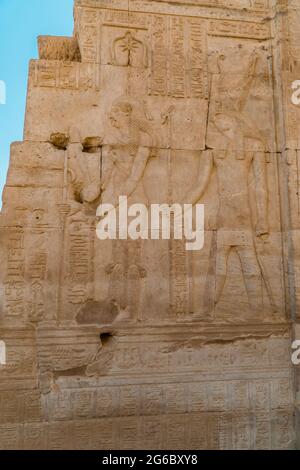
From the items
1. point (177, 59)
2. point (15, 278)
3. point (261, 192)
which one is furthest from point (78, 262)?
point (177, 59)

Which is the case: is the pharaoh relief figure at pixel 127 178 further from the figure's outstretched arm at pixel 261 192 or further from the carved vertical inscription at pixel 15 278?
the figure's outstretched arm at pixel 261 192

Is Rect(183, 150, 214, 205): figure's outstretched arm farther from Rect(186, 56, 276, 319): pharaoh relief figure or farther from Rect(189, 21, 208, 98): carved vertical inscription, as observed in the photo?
Rect(189, 21, 208, 98): carved vertical inscription

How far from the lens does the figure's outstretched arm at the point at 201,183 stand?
178 inches

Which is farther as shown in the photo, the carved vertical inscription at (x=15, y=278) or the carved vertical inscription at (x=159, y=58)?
the carved vertical inscription at (x=159, y=58)

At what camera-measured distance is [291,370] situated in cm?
439

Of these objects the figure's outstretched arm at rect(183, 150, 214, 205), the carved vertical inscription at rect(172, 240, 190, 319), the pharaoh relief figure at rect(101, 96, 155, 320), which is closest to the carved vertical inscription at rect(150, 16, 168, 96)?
the pharaoh relief figure at rect(101, 96, 155, 320)

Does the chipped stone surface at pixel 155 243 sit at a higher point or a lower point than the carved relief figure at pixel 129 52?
lower

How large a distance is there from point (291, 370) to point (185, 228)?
1.82 metres

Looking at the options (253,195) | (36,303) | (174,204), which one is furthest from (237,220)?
(36,303)

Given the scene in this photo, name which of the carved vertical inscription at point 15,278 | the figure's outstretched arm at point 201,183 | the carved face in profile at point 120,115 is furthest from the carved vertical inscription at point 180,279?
the carved vertical inscription at point 15,278

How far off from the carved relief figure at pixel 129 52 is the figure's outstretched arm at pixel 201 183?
50.9 inches

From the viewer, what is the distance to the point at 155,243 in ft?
14.5

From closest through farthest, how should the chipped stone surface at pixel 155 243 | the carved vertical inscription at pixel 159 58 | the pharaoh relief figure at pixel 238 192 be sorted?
the chipped stone surface at pixel 155 243 → the pharaoh relief figure at pixel 238 192 → the carved vertical inscription at pixel 159 58

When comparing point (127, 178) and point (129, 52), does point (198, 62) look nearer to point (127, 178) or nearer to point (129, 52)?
point (129, 52)
